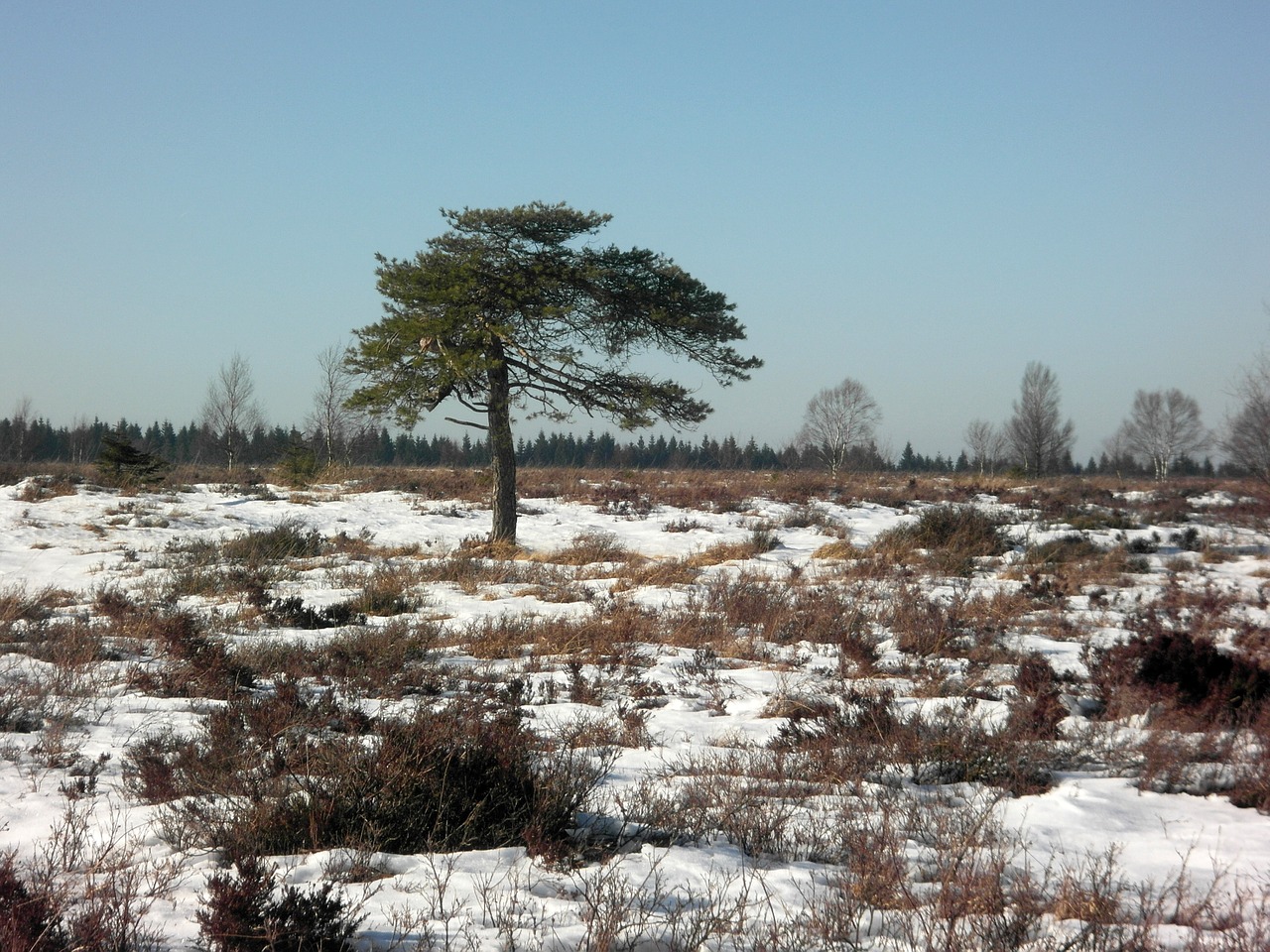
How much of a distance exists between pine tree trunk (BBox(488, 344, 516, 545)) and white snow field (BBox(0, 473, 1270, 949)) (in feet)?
10.3

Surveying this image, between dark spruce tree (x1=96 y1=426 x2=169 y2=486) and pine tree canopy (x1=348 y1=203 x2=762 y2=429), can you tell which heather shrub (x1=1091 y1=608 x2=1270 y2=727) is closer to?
pine tree canopy (x1=348 y1=203 x2=762 y2=429)

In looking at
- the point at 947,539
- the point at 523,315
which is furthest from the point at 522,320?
the point at 947,539

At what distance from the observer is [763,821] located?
135 inches

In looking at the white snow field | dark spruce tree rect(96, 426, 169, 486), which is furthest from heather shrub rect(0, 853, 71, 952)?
dark spruce tree rect(96, 426, 169, 486)

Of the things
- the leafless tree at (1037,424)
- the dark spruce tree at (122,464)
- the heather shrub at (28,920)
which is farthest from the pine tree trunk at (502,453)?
the leafless tree at (1037,424)

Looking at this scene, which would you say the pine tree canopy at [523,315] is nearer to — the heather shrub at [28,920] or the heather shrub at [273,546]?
the heather shrub at [273,546]

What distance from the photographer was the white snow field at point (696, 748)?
2.67 m

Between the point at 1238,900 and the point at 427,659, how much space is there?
579 cm

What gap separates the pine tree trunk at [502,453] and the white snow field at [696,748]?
10.3ft

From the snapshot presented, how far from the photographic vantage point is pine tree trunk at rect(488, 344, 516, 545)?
14.9 m

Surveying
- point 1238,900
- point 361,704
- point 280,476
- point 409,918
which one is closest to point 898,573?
point 361,704

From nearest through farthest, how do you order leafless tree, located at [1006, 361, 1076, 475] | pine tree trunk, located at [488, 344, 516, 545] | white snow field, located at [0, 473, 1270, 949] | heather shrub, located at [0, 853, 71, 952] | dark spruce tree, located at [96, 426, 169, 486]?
heather shrub, located at [0, 853, 71, 952] < white snow field, located at [0, 473, 1270, 949] < pine tree trunk, located at [488, 344, 516, 545] < dark spruce tree, located at [96, 426, 169, 486] < leafless tree, located at [1006, 361, 1076, 475]

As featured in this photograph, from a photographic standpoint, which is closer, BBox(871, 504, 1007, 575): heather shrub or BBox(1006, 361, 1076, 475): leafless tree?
BBox(871, 504, 1007, 575): heather shrub

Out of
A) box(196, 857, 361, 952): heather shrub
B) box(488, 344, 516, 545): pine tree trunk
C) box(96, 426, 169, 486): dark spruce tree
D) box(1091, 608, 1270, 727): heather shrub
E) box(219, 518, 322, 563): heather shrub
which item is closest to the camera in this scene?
box(196, 857, 361, 952): heather shrub
